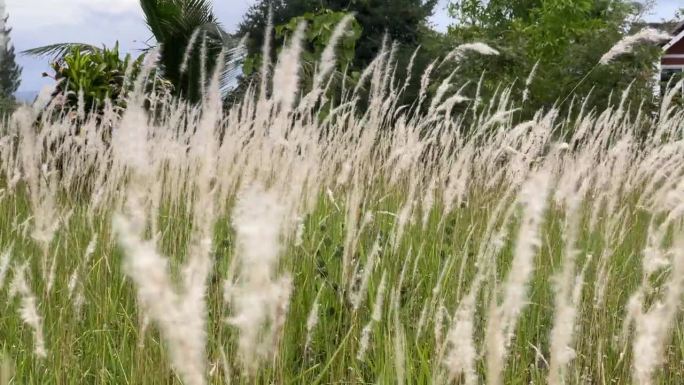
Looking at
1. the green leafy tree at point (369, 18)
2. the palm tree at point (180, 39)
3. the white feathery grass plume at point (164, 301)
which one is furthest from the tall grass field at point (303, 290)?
the green leafy tree at point (369, 18)

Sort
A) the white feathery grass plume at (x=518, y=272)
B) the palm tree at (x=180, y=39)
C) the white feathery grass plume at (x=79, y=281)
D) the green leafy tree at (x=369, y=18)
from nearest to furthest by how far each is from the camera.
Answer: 1. the white feathery grass plume at (x=518, y=272)
2. the white feathery grass plume at (x=79, y=281)
3. the palm tree at (x=180, y=39)
4. the green leafy tree at (x=369, y=18)

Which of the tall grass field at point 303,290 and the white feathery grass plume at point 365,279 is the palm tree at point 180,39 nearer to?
the tall grass field at point 303,290

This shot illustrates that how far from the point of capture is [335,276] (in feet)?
8.13

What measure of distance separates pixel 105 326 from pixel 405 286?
2.86 feet

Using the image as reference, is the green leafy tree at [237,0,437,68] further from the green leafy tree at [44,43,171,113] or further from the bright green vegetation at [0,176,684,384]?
the bright green vegetation at [0,176,684,384]

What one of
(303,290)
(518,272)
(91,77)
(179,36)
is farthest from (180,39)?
(518,272)

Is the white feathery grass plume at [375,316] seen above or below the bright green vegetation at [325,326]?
above

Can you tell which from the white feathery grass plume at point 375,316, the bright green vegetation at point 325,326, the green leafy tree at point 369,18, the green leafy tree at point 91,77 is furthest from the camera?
the green leafy tree at point 369,18

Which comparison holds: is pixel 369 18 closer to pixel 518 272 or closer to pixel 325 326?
pixel 325 326

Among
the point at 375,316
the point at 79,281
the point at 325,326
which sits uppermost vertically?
the point at 375,316

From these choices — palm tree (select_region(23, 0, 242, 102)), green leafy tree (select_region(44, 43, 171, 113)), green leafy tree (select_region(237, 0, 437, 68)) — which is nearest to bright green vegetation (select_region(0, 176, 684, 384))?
green leafy tree (select_region(44, 43, 171, 113))

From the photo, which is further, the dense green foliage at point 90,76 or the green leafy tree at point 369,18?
the green leafy tree at point 369,18

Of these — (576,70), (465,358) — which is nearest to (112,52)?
(576,70)

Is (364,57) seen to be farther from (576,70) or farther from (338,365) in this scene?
(338,365)
